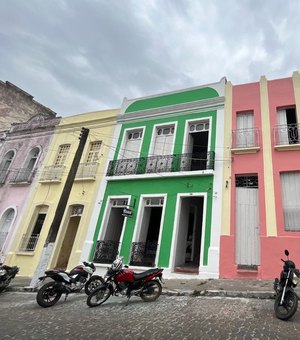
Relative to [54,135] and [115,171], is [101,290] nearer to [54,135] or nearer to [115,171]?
[115,171]

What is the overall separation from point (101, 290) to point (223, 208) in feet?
17.3

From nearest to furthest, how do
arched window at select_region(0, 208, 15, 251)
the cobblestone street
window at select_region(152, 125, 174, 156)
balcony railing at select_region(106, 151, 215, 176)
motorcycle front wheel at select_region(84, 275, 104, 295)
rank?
1. the cobblestone street
2. motorcycle front wheel at select_region(84, 275, 104, 295)
3. balcony railing at select_region(106, 151, 215, 176)
4. window at select_region(152, 125, 174, 156)
5. arched window at select_region(0, 208, 15, 251)

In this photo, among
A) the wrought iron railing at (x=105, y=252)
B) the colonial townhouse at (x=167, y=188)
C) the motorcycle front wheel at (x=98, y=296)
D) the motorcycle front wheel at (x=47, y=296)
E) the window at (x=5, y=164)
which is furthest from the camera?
the window at (x=5, y=164)

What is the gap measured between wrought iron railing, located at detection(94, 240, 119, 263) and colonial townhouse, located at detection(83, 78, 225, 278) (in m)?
0.04

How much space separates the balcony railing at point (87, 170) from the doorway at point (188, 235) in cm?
485

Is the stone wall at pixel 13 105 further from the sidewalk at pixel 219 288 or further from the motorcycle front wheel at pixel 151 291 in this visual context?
the motorcycle front wheel at pixel 151 291

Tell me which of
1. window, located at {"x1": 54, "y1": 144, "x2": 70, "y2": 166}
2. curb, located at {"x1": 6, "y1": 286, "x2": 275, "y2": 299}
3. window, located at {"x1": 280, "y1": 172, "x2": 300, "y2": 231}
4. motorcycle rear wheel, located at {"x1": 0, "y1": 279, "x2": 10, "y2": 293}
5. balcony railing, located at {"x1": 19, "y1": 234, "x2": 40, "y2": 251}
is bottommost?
motorcycle rear wheel, located at {"x1": 0, "y1": 279, "x2": 10, "y2": 293}

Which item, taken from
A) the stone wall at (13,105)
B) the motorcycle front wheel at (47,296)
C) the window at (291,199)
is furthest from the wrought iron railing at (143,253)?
the stone wall at (13,105)

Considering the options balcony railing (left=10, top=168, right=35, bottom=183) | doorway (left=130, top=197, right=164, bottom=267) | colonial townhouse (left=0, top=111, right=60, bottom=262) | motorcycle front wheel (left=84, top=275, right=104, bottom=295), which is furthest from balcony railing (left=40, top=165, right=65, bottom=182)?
motorcycle front wheel (left=84, top=275, right=104, bottom=295)

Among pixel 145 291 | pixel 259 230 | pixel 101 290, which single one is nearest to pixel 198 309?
pixel 145 291

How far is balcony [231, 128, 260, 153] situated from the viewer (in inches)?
392

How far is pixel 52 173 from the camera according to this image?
1371 cm

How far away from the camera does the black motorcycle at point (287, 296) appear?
4.74 meters

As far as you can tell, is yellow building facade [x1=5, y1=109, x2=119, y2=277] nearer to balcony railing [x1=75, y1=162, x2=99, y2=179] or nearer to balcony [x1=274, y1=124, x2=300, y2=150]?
balcony railing [x1=75, y1=162, x2=99, y2=179]
